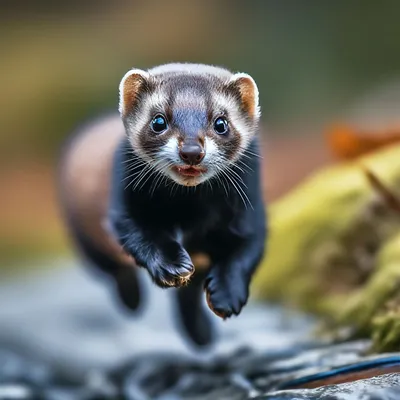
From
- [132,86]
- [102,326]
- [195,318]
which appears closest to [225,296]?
[132,86]

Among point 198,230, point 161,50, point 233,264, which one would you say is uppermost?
point 161,50

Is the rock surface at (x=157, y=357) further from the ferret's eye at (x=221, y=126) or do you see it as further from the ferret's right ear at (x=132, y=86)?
the ferret's right ear at (x=132, y=86)

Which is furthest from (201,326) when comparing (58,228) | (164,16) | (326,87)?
(164,16)

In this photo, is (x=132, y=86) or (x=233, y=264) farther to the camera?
(x=233, y=264)

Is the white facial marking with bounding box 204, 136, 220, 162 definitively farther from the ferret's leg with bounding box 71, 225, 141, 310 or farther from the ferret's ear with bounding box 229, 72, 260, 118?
the ferret's leg with bounding box 71, 225, 141, 310

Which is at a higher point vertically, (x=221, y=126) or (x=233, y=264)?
(x=221, y=126)

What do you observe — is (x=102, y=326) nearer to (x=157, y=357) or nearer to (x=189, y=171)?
(x=157, y=357)

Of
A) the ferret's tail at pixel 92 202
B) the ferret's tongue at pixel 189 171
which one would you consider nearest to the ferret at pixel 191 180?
the ferret's tongue at pixel 189 171
